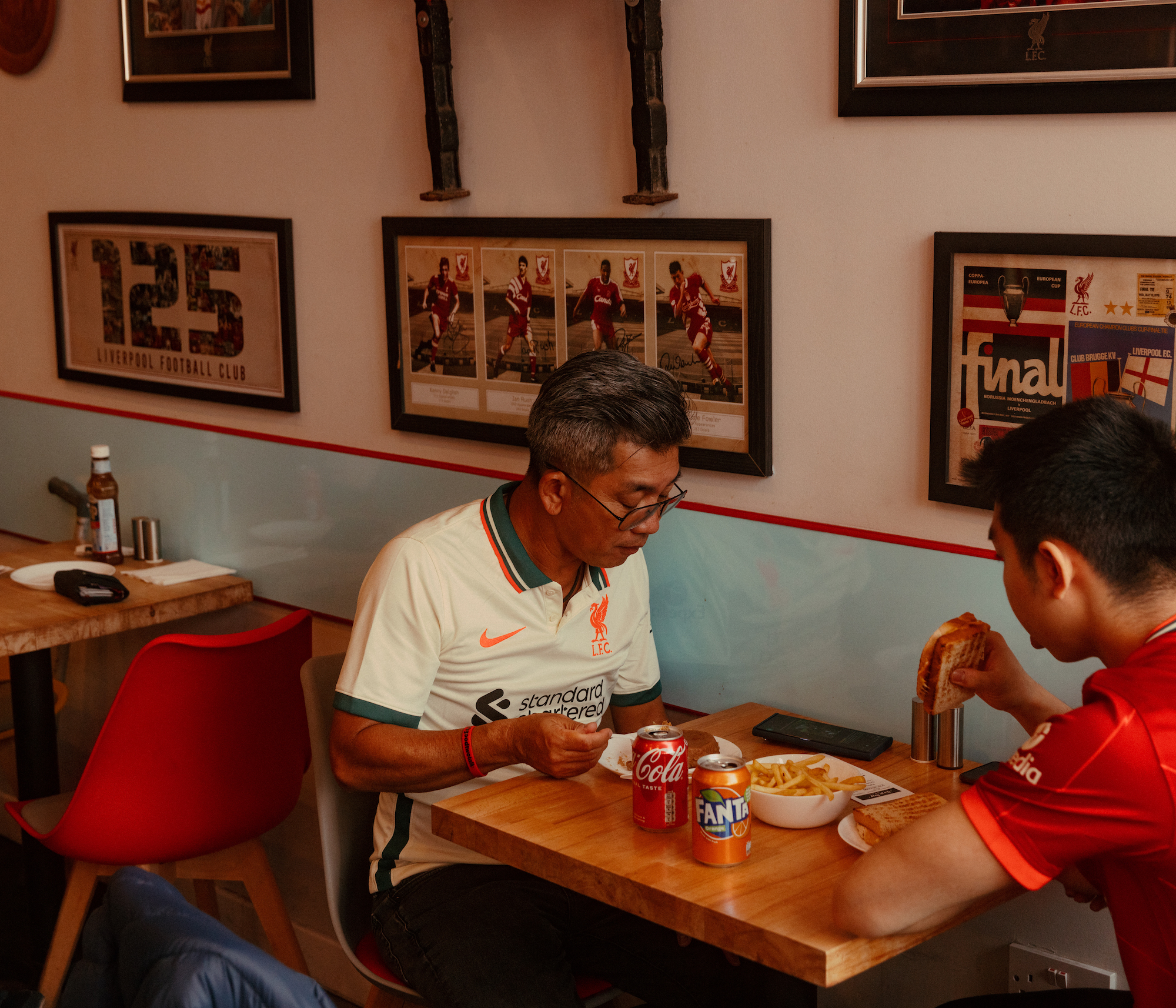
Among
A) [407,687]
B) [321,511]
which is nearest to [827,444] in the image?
[407,687]

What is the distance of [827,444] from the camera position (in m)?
2.19

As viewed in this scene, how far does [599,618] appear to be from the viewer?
2229 millimetres

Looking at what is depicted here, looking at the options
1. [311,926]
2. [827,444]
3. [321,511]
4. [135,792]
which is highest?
[827,444]

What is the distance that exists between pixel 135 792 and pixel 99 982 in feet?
3.93

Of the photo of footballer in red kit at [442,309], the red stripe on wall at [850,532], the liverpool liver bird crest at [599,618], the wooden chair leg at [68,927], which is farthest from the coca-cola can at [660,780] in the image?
the wooden chair leg at [68,927]

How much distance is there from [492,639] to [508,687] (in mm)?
92

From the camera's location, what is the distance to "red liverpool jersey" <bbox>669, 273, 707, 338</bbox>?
7.49 ft

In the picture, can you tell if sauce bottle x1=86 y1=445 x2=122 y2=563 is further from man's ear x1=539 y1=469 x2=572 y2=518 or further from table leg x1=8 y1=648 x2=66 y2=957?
man's ear x1=539 y1=469 x2=572 y2=518

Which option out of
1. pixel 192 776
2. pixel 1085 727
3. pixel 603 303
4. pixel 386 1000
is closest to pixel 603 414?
pixel 603 303

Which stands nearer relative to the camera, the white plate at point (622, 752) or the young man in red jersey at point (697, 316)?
the white plate at point (622, 752)

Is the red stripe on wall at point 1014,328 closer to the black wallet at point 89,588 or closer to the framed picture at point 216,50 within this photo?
the framed picture at point 216,50

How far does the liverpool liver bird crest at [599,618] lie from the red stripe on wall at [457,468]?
28 cm

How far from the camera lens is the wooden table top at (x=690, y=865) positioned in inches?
57.3

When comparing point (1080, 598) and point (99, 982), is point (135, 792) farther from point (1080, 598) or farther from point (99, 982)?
point (1080, 598)
